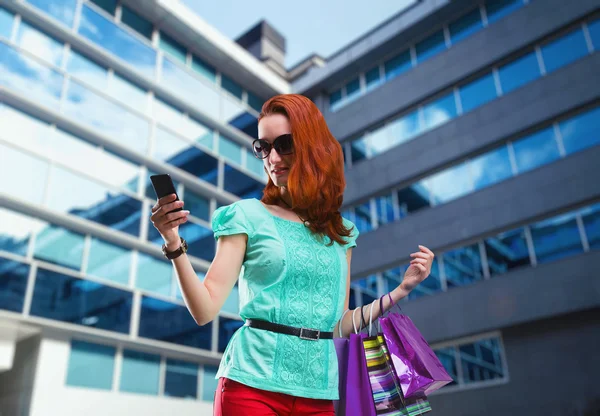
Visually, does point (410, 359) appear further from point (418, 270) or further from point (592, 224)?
point (592, 224)

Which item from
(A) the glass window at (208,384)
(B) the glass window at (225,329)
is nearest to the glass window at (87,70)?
(B) the glass window at (225,329)

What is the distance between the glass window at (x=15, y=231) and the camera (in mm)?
11234

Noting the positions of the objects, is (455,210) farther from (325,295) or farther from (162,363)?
(325,295)

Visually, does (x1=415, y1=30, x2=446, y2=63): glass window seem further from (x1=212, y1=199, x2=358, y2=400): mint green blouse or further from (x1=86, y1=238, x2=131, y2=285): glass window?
(x1=212, y1=199, x2=358, y2=400): mint green blouse

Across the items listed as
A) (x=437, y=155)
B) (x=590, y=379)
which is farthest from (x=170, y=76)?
(x=590, y=379)

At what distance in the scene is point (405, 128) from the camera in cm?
1862

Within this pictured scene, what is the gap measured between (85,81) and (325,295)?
14420 mm

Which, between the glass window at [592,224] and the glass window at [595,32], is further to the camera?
the glass window at [595,32]

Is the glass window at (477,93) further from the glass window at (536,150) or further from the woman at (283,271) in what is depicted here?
the woman at (283,271)

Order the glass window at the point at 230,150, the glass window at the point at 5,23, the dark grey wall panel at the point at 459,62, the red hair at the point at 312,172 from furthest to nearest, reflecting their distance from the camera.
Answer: the glass window at the point at 230,150
the dark grey wall panel at the point at 459,62
the glass window at the point at 5,23
the red hair at the point at 312,172

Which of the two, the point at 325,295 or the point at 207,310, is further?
the point at 325,295

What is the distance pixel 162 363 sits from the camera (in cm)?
1415

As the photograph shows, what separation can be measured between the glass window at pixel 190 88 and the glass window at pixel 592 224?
1143 centimetres

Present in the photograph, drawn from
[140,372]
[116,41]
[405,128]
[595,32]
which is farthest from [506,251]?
[116,41]
